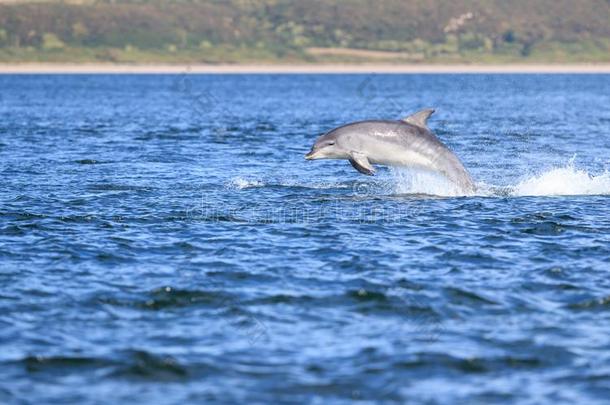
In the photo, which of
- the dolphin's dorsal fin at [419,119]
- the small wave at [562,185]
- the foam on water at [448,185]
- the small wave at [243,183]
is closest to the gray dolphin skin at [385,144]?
the dolphin's dorsal fin at [419,119]

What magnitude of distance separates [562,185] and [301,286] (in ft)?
43.2

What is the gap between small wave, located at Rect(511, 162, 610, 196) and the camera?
1079 inches

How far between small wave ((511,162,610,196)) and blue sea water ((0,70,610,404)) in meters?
0.10

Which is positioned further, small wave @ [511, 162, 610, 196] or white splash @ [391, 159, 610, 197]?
small wave @ [511, 162, 610, 196]

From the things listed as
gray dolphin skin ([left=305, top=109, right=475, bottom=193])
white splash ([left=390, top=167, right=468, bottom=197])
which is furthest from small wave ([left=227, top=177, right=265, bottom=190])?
white splash ([left=390, top=167, right=468, bottom=197])

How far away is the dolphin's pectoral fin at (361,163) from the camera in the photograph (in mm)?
24922

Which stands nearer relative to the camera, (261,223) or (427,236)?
(427,236)

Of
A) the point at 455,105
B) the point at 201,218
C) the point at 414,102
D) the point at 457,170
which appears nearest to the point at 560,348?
the point at 201,218

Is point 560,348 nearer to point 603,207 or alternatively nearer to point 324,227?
point 324,227

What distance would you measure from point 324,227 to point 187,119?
49090 millimetres

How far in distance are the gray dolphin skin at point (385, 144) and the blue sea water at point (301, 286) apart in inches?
40.3

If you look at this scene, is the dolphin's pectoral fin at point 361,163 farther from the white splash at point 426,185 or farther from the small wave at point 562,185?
the small wave at point 562,185

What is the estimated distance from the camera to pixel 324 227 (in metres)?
22.0

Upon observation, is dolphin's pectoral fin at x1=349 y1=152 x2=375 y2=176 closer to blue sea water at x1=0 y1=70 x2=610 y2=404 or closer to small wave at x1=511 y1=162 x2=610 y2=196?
blue sea water at x1=0 y1=70 x2=610 y2=404
